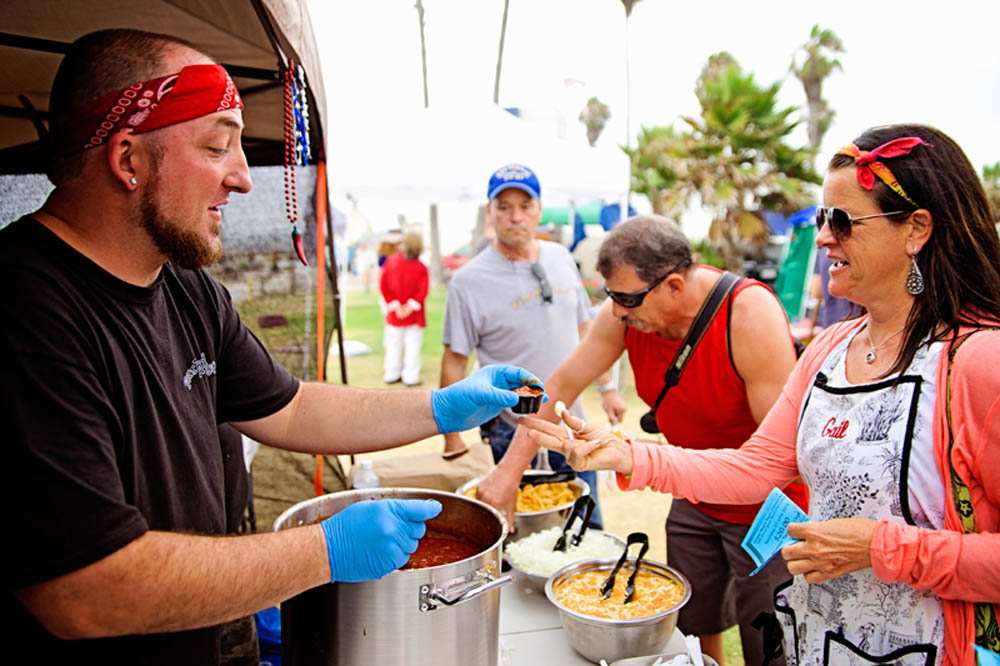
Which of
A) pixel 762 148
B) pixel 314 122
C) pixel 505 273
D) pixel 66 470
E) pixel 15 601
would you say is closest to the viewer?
pixel 66 470

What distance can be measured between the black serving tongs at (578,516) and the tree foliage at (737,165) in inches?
451

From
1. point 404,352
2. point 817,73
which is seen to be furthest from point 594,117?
point 404,352

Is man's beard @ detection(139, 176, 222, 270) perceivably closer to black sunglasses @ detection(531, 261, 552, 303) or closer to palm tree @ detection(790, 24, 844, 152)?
black sunglasses @ detection(531, 261, 552, 303)

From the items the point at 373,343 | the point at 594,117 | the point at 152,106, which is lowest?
the point at 373,343

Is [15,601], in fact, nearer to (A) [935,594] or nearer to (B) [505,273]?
(A) [935,594]

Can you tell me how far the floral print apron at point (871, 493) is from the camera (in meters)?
1.44

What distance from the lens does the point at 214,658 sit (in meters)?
1.48

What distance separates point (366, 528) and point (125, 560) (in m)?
0.37

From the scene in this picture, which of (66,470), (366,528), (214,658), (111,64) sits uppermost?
(111,64)

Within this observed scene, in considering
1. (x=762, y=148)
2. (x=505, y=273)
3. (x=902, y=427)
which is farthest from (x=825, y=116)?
(x=902, y=427)

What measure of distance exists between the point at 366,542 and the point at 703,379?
154cm

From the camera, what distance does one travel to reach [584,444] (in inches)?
78.6

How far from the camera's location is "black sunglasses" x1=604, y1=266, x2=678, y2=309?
2.36 m

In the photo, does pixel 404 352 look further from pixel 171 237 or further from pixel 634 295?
pixel 171 237
